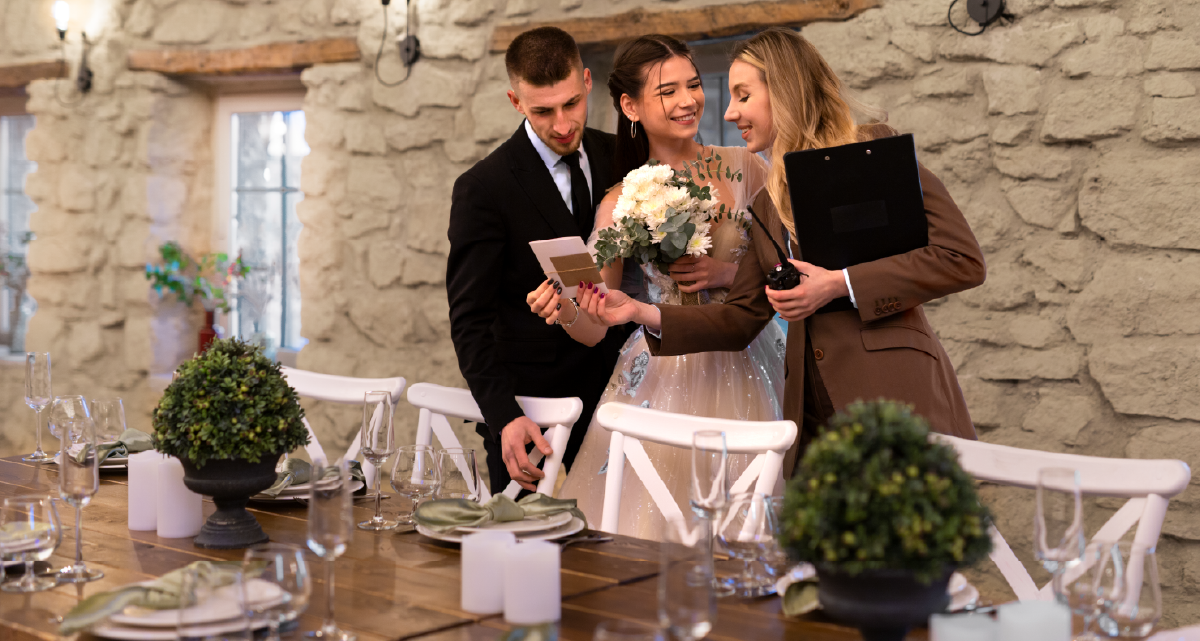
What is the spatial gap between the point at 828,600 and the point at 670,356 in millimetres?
1499

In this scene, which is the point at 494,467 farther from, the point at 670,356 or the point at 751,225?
the point at 751,225

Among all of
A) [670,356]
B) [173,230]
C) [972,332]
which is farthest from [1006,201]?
[173,230]

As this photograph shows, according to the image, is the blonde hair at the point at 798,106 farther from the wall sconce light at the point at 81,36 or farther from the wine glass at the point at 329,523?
the wall sconce light at the point at 81,36

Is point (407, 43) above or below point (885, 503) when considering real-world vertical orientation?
above

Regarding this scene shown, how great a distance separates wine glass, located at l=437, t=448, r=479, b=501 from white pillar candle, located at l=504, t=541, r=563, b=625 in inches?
19.0

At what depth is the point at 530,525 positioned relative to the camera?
5.79ft

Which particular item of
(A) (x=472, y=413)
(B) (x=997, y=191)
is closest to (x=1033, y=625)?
(A) (x=472, y=413)

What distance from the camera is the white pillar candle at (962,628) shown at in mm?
1040

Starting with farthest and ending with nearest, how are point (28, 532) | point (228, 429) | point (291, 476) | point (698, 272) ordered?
point (698, 272)
point (291, 476)
point (228, 429)
point (28, 532)

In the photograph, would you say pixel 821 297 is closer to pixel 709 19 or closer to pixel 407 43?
pixel 709 19

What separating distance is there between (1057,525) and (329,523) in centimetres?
87

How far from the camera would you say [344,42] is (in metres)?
4.30

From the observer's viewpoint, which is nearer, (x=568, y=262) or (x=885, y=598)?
(x=885, y=598)

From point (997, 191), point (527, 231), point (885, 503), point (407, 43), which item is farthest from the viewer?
point (407, 43)
